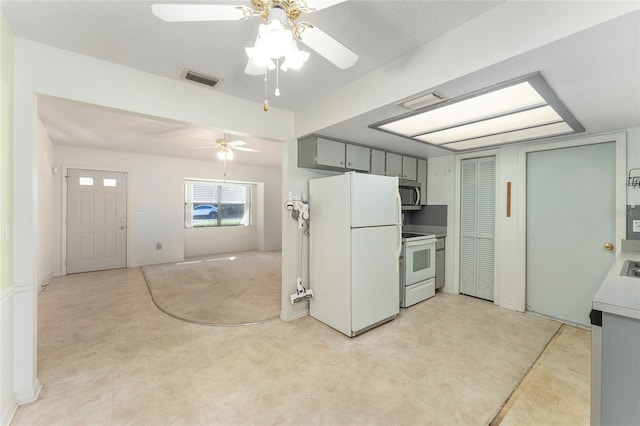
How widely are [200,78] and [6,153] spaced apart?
4.51 feet

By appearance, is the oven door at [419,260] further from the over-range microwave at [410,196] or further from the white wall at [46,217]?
the white wall at [46,217]

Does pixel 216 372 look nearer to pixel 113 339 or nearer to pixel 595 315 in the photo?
pixel 113 339

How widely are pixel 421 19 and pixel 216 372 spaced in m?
2.85

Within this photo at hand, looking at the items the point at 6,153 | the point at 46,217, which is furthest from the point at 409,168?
the point at 46,217

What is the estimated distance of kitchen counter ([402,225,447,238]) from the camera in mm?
4191

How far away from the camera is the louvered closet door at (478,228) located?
3.69 meters

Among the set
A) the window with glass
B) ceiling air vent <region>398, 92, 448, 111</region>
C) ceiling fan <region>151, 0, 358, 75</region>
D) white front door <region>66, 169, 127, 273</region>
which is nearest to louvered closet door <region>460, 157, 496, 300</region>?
ceiling air vent <region>398, 92, 448, 111</region>

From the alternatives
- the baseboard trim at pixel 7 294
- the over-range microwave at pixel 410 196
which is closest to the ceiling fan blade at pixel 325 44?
the baseboard trim at pixel 7 294

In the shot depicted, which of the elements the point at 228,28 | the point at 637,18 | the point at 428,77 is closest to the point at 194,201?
the point at 228,28

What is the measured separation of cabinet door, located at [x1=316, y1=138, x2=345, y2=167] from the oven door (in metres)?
1.36

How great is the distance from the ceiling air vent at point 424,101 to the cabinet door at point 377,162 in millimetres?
1387

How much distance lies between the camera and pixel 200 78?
232 centimetres

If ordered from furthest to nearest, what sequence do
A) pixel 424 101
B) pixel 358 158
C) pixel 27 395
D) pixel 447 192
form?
pixel 447 192 < pixel 358 158 < pixel 424 101 < pixel 27 395

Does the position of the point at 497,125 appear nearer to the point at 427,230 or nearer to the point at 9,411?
the point at 427,230
